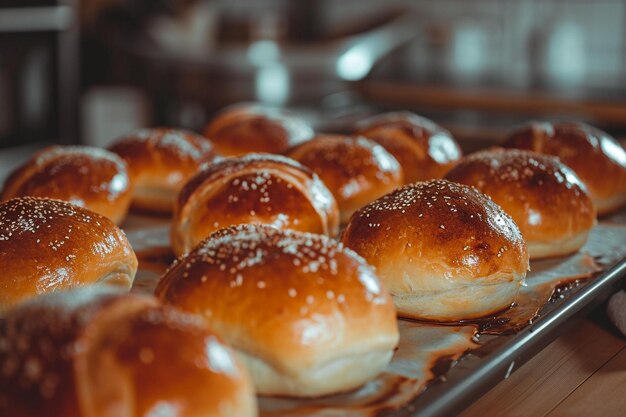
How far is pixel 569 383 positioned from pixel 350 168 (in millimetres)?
898

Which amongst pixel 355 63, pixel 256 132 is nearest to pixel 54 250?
pixel 256 132

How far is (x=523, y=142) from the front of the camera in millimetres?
2285

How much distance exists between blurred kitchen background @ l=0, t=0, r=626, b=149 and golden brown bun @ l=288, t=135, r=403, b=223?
1202 millimetres

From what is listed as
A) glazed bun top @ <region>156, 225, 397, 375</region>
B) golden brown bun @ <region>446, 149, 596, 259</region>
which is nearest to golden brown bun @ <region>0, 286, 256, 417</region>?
glazed bun top @ <region>156, 225, 397, 375</region>

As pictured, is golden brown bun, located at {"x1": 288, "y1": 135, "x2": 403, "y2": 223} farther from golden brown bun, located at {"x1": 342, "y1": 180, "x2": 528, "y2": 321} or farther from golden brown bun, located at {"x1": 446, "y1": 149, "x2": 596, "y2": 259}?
golden brown bun, located at {"x1": 342, "y1": 180, "x2": 528, "y2": 321}

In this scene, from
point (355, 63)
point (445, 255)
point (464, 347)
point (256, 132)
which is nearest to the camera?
point (464, 347)

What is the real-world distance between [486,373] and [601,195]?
1141mm

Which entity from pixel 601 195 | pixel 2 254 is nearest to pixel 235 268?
pixel 2 254

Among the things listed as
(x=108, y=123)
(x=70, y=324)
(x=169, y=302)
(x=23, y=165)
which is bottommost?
(x=108, y=123)

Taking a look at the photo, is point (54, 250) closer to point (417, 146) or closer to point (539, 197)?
point (539, 197)

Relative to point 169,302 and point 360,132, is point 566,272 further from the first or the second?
point 360,132

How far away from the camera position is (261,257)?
1123 millimetres

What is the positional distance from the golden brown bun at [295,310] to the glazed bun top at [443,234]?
0.27 m

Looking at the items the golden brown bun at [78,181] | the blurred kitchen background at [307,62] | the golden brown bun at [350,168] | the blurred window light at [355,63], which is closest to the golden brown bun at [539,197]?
the golden brown bun at [350,168]
